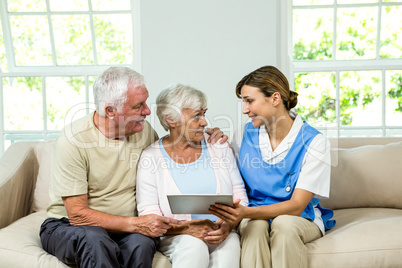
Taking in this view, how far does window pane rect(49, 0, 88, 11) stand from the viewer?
401 cm

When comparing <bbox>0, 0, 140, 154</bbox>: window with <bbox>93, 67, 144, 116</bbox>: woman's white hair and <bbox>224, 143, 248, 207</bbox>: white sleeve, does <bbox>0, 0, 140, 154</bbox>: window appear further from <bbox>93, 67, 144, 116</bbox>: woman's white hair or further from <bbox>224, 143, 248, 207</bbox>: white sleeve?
<bbox>224, 143, 248, 207</bbox>: white sleeve

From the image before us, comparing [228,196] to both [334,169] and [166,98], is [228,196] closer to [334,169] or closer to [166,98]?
[166,98]

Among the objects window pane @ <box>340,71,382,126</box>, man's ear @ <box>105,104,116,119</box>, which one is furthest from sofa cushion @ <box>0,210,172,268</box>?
window pane @ <box>340,71,382,126</box>

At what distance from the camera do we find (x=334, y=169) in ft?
9.99

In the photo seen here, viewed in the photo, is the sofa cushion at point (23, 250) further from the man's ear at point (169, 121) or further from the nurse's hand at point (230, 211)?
the man's ear at point (169, 121)

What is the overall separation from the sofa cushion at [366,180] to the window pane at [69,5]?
7.46 ft

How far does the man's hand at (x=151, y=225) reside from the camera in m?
2.32

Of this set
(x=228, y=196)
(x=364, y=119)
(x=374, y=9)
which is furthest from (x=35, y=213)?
(x=374, y=9)

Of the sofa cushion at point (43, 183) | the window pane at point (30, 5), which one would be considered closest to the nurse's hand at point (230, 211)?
the sofa cushion at point (43, 183)

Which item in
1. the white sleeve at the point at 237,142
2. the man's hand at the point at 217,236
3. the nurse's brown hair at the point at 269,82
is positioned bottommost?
the man's hand at the point at 217,236

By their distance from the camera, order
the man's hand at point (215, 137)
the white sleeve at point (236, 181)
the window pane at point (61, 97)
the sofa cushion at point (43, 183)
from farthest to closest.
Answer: the window pane at point (61, 97) → the sofa cushion at point (43, 183) → the man's hand at point (215, 137) → the white sleeve at point (236, 181)

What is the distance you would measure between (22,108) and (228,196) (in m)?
2.63

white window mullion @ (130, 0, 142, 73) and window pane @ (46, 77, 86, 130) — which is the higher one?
white window mullion @ (130, 0, 142, 73)

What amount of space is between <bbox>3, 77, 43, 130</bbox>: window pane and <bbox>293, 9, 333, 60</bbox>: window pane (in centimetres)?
212
